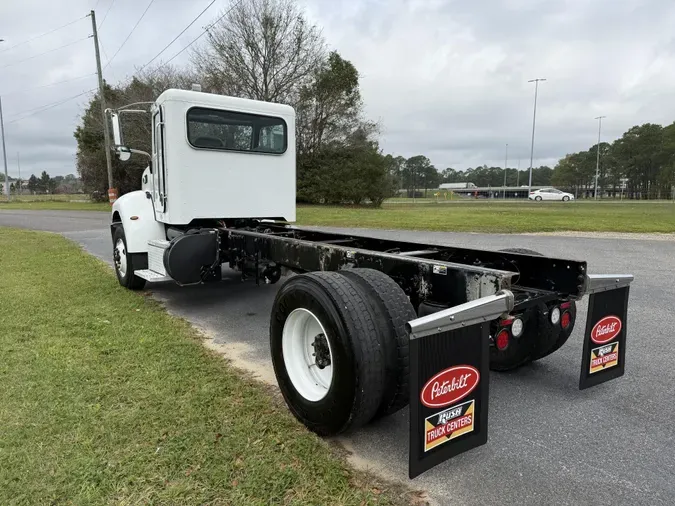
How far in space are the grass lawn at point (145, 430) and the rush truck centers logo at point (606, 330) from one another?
182 centimetres

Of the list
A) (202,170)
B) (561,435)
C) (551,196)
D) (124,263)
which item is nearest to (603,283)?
(561,435)

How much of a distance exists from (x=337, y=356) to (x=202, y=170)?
14.2 feet

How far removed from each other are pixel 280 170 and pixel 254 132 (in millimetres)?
639

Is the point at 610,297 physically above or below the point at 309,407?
above

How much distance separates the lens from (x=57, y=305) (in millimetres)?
6168

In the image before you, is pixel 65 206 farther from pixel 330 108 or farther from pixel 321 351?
pixel 321 351

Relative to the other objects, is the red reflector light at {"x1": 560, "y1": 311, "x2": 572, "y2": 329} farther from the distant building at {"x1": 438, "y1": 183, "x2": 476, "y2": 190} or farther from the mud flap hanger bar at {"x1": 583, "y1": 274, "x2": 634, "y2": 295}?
the distant building at {"x1": 438, "y1": 183, "x2": 476, "y2": 190}

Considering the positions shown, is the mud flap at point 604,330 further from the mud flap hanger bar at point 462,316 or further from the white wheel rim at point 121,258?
the white wheel rim at point 121,258

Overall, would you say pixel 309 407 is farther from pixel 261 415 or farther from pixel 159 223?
pixel 159 223

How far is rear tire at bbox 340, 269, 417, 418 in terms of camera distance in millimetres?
2625

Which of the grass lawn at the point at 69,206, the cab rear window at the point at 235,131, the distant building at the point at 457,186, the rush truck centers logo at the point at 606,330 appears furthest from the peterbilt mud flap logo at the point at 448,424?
the distant building at the point at 457,186

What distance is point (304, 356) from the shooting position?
3.27m

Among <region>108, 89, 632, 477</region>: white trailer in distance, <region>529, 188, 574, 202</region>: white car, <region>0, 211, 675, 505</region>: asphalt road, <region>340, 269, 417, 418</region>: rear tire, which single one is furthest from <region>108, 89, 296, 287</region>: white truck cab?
<region>529, 188, 574, 202</region>: white car

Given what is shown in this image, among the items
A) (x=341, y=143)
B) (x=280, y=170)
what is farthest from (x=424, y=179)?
(x=280, y=170)
